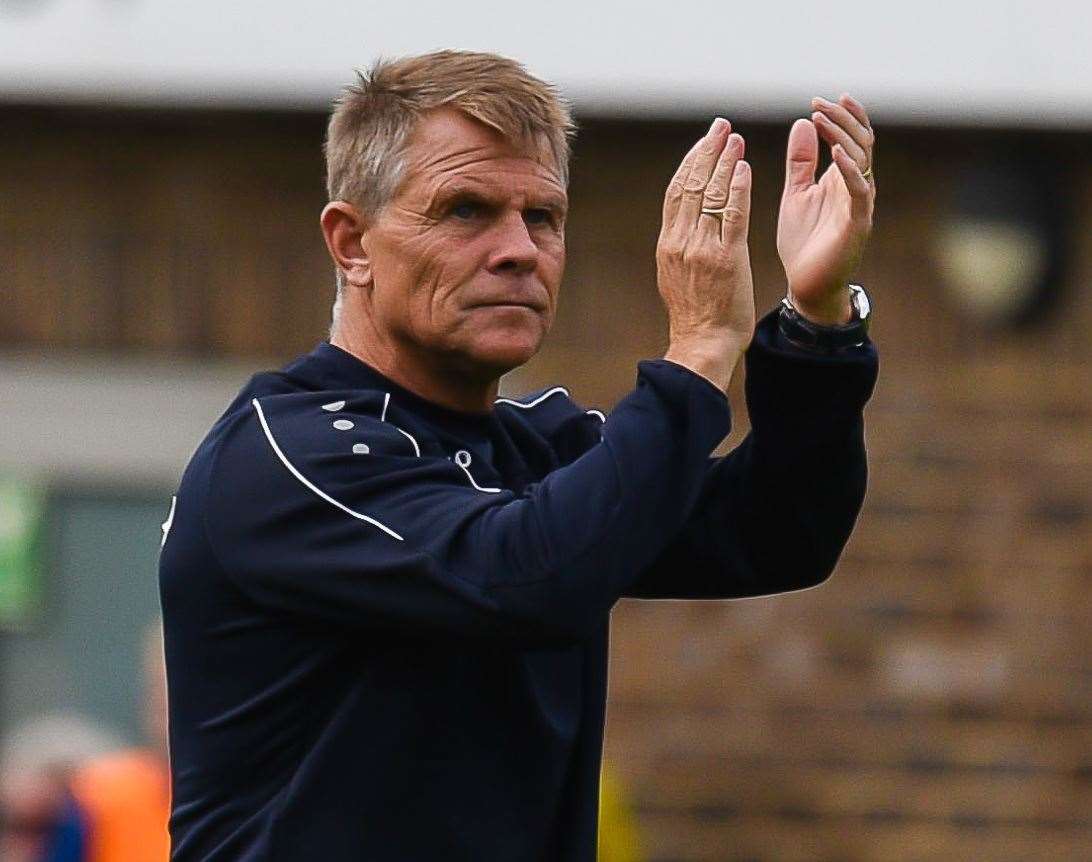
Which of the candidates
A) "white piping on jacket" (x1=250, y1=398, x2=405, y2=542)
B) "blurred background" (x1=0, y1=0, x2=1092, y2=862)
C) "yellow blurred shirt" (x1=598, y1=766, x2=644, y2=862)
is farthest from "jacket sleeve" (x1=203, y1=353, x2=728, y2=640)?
"blurred background" (x1=0, y1=0, x2=1092, y2=862)

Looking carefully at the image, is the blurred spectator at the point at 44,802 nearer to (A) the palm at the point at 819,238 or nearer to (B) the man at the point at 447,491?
(B) the man at the point at 447,491

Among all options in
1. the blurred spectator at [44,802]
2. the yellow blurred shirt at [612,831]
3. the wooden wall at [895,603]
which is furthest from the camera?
Answer: the wooden wall at [895,603]

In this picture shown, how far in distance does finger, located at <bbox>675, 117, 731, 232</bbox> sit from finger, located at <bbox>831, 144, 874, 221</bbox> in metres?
0.15

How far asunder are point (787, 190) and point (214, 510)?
2.60ft

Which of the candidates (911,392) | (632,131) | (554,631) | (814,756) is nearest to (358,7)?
(632,131)

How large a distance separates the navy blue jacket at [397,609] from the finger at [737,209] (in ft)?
0.61

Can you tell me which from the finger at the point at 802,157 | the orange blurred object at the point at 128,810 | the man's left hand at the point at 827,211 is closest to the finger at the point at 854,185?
the man's left hand at the point at 827,211

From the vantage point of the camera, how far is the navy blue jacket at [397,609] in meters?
2.86

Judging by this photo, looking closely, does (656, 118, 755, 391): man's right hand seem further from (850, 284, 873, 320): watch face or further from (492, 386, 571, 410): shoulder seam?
(492, 386, 571, 410): shoulder seam

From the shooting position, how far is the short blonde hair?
3.11 meters

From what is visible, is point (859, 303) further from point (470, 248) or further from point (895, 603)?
point (895, 603)

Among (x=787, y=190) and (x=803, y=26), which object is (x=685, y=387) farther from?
(x=803, y=26)

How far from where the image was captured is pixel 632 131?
736 cm

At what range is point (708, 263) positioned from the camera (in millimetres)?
2996
